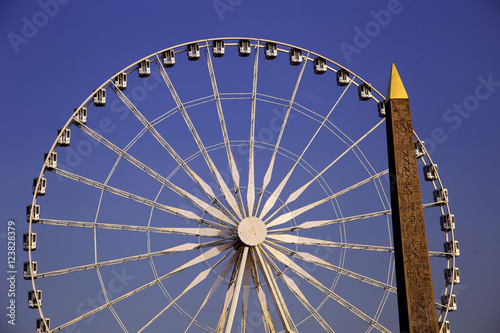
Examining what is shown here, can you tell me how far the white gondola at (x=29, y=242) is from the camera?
32.6 m

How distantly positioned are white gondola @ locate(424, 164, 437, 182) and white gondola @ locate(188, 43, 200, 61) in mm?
10785

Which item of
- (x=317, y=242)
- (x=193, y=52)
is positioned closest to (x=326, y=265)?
(x=317, y=242)

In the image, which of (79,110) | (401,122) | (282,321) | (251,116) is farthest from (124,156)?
(401,122)

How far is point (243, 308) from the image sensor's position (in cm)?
3306

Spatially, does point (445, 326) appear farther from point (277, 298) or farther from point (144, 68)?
point (144, 68)

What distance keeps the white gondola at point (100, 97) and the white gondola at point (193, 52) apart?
12.7 ft

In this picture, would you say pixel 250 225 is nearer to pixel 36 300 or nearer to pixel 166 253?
pixel 166 253

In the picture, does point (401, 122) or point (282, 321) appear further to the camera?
point (282, 321)

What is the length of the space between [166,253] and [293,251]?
4.62 meters

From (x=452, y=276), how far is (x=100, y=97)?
52.3ft

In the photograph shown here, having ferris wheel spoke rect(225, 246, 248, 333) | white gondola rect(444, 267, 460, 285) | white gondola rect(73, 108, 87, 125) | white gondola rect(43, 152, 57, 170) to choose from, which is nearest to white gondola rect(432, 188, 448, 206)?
white gondola rect(444, 267, 460, 285)

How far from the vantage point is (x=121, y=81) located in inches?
1384

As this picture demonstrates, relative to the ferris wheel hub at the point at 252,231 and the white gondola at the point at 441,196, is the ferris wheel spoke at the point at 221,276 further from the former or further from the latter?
the white gondola at the point at 441,196

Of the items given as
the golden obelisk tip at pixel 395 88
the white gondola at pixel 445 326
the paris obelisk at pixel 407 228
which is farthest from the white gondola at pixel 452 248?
the golden obelisk tip at pixel 395 88
